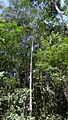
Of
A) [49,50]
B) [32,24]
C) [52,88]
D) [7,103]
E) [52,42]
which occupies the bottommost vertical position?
[7,103]

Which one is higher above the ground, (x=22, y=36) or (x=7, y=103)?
(x=22, y=36)

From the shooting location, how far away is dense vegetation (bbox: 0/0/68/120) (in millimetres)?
7352

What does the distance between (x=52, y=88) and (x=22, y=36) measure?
2.42 meters

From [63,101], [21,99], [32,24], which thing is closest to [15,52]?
[32,24]

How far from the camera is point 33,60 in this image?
27.8ft

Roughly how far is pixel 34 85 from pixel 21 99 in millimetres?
1625

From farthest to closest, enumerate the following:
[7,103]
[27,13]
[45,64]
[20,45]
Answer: [27,13], [20,45], [7,103], [45,64]

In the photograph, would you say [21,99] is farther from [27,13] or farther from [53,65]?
[27,13]

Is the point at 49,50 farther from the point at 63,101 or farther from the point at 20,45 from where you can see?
the point at 63,101

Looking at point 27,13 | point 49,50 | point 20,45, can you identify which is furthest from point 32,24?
point 49,50

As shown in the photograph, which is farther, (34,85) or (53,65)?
(34,85)

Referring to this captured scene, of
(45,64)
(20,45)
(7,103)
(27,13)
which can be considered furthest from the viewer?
(27,13)

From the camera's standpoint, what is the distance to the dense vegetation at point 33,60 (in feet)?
24.1

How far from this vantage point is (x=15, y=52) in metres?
8.10
